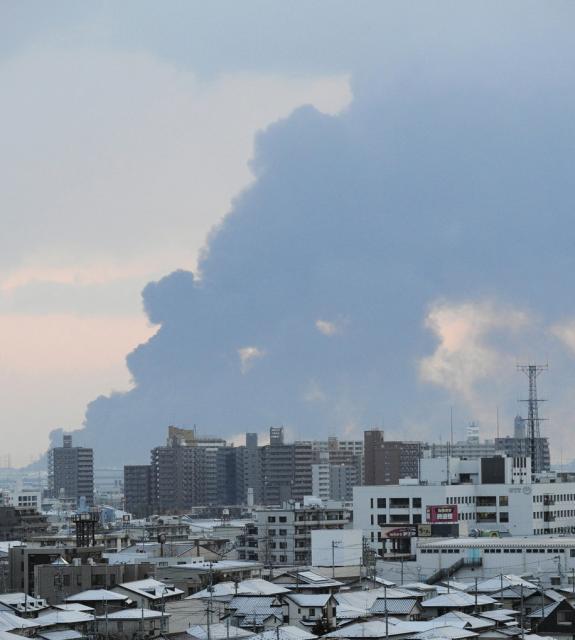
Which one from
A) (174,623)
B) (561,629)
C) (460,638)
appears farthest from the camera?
(174,623)

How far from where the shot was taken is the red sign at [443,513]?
327ft

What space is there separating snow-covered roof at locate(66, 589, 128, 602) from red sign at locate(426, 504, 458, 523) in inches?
1491

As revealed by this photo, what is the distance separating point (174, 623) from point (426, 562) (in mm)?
27809

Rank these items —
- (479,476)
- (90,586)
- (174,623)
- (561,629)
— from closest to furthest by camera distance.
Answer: (561,629)
(174,623)
(90,586)
(479,476)

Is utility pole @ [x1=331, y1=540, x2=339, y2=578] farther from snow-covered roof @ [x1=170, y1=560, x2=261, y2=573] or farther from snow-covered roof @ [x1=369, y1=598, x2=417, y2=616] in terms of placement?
snow-covered roof @ [x1=369, y1=598, x2=417, y2=616]

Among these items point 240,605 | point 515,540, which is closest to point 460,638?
point 240,605

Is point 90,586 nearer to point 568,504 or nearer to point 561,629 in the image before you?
point 561,629

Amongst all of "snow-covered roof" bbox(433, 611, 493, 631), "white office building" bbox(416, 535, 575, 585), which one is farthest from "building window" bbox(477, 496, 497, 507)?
"snow-covered roof" bbox(433, 611, 493, 631)

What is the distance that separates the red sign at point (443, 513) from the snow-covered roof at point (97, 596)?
3788 centimetres

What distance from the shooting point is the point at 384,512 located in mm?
104938

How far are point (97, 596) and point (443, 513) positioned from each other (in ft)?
130

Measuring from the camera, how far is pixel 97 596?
208ft

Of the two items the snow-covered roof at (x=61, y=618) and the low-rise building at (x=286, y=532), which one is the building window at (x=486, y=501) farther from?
the snow-covered roof at (x=61, y=618)

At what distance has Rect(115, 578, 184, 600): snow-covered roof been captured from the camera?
64.9 m
